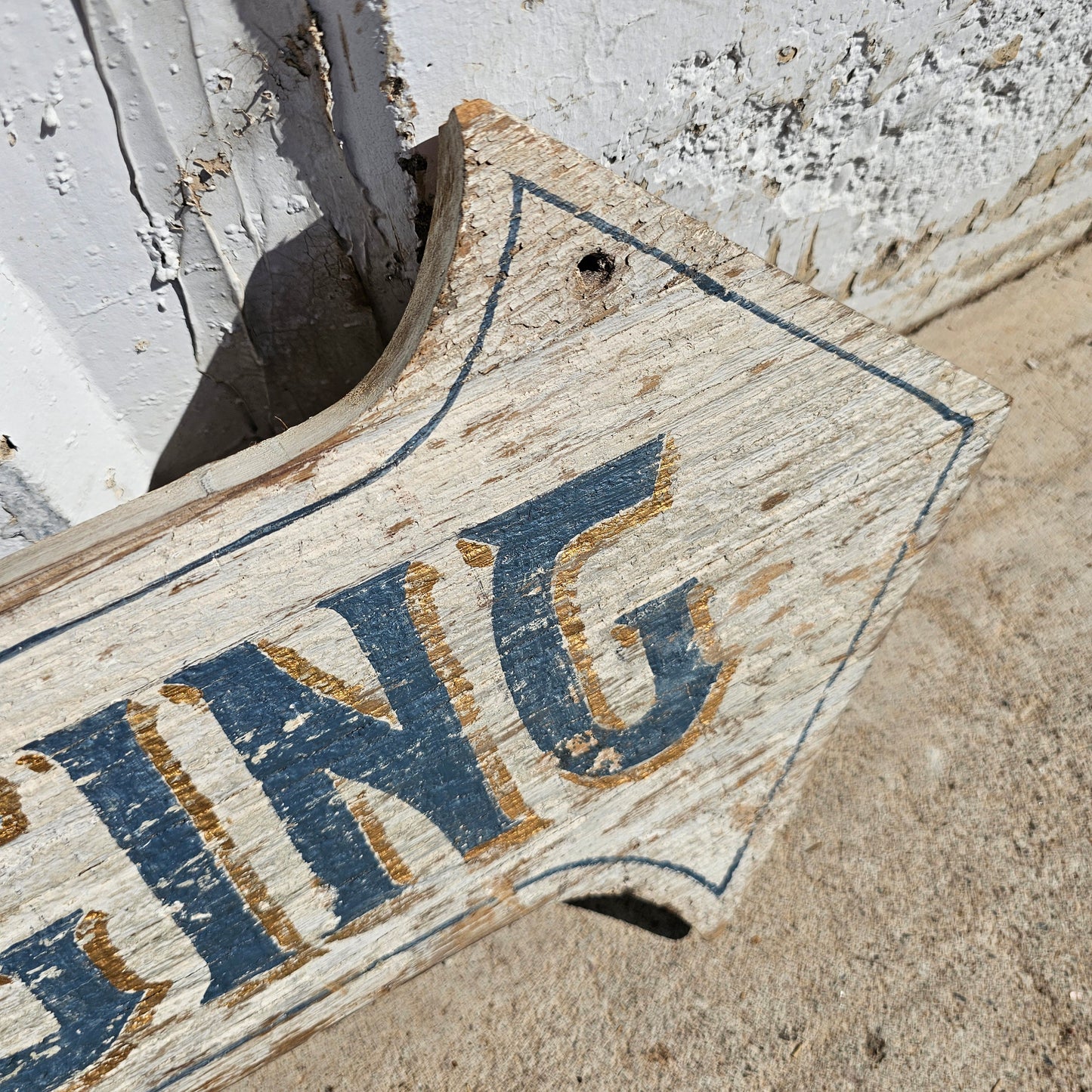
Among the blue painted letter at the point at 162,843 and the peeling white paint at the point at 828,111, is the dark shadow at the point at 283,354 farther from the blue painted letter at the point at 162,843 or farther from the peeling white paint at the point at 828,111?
the blue painted letter at the point at 162,843

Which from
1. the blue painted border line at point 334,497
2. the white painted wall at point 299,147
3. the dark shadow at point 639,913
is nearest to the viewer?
the blue painted border line at point 334,497

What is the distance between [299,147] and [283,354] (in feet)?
0.82

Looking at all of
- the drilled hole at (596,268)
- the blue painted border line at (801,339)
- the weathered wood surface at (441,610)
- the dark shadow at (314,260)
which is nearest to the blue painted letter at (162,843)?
the weathered wood surface at (441,610)

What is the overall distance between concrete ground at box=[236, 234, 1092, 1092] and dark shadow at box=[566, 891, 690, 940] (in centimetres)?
1

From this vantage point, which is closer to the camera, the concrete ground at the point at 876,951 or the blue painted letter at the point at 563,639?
the blue painted letter at the point at 563,639

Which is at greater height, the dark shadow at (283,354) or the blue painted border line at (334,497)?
the dark shadow at (283,354)

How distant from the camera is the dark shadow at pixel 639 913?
1158 millimetres

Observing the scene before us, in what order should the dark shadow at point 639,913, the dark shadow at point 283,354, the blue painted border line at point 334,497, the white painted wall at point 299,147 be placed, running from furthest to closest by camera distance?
→ the dark shadow at point 639,913
the dark shadow at point 283,354
the white painted wall at point 299,147
the blue painted border line at point 334,497

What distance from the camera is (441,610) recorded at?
806 mm

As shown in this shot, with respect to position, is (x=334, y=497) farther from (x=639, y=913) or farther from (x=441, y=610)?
(x=639, y=913)

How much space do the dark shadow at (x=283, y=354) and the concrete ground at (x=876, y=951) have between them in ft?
2.48

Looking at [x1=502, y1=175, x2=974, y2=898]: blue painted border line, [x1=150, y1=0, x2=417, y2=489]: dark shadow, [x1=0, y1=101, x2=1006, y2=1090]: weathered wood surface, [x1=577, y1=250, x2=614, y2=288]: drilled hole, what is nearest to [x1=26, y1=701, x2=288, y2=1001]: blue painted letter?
[x1=0, y1=101, x2=1006, y2=1090]: weathered wood surface

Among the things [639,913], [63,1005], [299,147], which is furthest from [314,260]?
[639,913]

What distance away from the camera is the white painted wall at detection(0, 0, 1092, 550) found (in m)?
0.81
